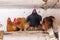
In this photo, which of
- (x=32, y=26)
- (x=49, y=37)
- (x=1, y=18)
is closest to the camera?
(x=49, y=37)

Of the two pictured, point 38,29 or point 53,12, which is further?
point 53,12

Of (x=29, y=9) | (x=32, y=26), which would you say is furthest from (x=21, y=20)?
(x=29, y=9)

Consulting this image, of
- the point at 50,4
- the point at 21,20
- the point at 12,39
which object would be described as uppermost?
the point at 50,4

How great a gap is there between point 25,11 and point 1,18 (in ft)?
0.61

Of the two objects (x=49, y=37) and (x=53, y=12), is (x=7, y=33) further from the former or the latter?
(x=53, y=12)

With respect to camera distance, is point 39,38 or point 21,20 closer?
point 39,38

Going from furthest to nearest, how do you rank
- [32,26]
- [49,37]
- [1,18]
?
[1,18] → [32,26] → [49,37]

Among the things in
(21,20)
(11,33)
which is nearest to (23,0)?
(21,20)

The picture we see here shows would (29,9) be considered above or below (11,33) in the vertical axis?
above

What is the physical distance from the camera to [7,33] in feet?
3.43

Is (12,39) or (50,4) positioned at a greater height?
(50,4)

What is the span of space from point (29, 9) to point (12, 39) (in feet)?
1.12

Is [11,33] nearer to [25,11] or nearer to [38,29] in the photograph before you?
[38,29]

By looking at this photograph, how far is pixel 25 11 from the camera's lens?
128 cm
